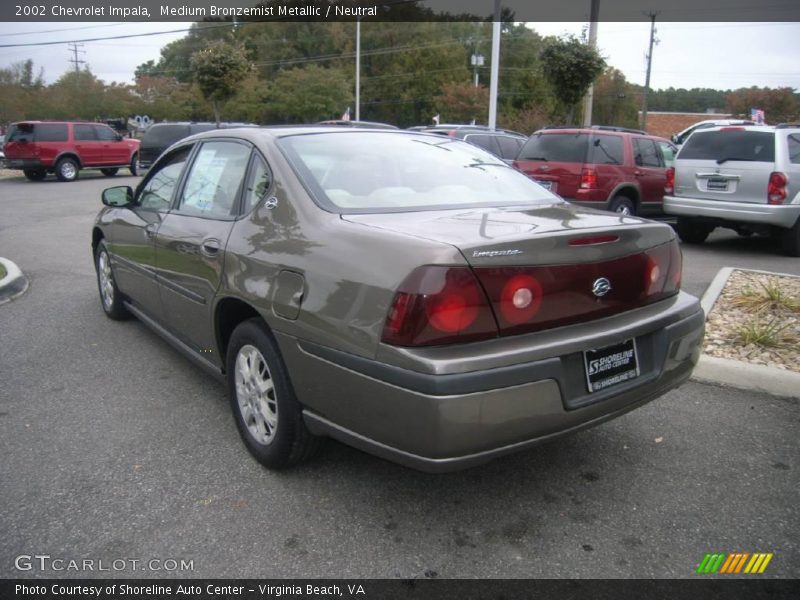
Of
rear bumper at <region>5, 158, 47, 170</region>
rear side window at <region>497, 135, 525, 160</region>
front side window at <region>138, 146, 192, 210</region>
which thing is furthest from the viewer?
rear bumper at <region>5, 158, 47, 170</region>

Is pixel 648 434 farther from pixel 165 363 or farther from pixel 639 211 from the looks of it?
pixel 639 211

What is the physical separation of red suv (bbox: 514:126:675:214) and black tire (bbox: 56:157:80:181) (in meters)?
16.9

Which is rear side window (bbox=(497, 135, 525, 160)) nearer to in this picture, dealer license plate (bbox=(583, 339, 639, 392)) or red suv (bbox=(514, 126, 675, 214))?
red suv (bbox=(514, 126, 675, 214))

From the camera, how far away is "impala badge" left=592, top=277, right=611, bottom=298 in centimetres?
257

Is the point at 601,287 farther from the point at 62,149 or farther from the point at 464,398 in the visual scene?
the point at 62,149

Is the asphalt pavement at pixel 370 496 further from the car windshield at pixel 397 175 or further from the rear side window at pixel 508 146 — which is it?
the rear side window at pixel 508 146

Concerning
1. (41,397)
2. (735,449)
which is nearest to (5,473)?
(41,397)

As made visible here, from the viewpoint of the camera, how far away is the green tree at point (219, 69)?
77.5 ft

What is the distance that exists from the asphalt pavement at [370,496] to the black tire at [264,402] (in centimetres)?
13

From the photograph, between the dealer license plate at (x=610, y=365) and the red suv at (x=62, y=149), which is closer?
the dealer license plate at (x=610, y=365)

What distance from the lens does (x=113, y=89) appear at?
144 ft

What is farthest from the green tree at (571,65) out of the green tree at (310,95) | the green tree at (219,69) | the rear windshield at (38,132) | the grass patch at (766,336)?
the green tree at (310,95)

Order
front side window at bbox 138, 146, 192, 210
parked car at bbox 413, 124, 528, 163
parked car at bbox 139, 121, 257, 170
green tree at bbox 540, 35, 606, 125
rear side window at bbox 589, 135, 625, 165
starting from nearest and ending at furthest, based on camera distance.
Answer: front side window at bbox 138, 146, 192, 210 → rear side window at bbox 589, 135, 625, 165 → parked car at bbox 413, 124, 528, 163 → green tree at bbox 540, 35, 606, 125 → parked car at bbox 139, 121, 257, 170

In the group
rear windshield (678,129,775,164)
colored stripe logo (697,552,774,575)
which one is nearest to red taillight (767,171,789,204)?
rear windshield (678,129,775,164)
